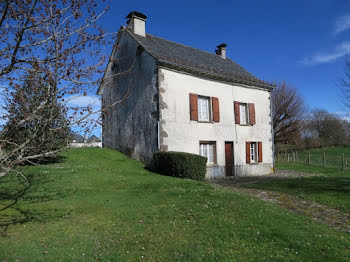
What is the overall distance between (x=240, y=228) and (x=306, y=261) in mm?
1360

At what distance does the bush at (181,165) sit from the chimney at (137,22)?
28.0ft

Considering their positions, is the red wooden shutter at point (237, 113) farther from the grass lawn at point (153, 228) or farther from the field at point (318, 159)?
the field at point (318, 159)

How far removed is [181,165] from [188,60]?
6.90 m

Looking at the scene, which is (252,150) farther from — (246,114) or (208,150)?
(208,150)

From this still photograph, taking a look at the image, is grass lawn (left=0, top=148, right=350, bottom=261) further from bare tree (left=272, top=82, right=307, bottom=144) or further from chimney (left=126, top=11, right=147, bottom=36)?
bare tree (left=272, top=82, right=307, bottom=144)

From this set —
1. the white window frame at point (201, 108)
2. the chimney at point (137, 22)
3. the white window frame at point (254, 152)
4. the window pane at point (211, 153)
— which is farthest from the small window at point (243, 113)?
the chimney at point (137, 22)

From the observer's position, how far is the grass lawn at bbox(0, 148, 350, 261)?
4176 millimetres

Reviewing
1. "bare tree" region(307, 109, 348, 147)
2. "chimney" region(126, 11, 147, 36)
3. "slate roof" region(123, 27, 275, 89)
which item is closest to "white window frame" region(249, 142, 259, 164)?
"slate roof" region(123, 27, 275, 89)

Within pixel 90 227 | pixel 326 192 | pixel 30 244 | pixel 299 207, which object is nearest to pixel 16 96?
pixel 30 244

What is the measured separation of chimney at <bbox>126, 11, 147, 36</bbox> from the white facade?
4700mm

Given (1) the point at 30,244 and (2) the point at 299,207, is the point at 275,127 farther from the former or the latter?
(1) the point at 30,244

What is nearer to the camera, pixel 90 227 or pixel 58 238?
pixel 58 238

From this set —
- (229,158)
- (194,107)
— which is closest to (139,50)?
(194,107)

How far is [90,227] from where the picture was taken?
516 centimetres
